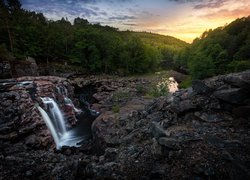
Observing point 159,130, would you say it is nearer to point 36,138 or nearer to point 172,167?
point 172,167

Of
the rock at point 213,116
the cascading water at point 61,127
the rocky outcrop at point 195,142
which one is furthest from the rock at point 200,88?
the cascading water at point 61,127

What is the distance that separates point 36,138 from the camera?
14656mm

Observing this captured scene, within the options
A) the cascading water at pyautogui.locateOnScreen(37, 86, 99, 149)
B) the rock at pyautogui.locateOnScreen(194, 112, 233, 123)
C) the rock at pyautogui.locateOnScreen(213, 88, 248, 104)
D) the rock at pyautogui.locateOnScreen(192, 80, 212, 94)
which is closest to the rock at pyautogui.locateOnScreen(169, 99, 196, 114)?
the rock at pyautogui.locateOnScreen(194, 112, 233, 123)

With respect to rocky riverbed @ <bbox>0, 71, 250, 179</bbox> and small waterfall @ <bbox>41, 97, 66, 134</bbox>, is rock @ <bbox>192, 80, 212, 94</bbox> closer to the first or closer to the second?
rocky riverbed @ <bbox>0, 71, 250, 179</bbox>

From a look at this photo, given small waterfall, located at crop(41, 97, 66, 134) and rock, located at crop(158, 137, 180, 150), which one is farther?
small waterfall, located at crop(41, 97, 66, 134)

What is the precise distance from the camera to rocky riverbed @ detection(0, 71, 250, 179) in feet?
24.1

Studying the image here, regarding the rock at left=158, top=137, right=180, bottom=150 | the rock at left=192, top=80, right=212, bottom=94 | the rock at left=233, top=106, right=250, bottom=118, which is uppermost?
the rock at left=192, top=80, right=212, bottom=94

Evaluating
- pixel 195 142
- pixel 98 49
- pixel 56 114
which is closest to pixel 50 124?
pixel 56 114

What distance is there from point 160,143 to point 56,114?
14.5 m

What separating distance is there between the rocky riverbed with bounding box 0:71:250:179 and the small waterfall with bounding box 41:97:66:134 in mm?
2948

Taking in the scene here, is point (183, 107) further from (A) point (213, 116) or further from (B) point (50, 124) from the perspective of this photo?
(B) point (50, 124)

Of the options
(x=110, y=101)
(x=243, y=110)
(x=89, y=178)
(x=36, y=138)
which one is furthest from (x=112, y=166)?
(x=110, y=101)

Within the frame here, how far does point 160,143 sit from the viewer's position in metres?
8.76

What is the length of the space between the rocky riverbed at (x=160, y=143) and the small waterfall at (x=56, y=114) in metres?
2.95
